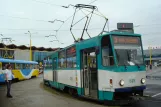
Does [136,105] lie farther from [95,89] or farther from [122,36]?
[122,36]

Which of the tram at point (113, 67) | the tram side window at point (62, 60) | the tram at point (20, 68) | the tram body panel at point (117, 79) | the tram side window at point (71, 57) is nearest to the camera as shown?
the tram body panel at point (117, 79)

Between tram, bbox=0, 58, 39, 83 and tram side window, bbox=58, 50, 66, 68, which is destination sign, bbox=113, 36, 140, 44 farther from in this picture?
tram, bbox=0, 58, 39, 83

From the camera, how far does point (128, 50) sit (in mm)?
11562

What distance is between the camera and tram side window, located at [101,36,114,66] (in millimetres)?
11469

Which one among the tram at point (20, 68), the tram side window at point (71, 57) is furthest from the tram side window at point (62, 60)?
the tram at point (20, 68)

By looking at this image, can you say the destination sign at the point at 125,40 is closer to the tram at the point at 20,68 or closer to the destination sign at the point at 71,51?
the destination sign at the point at 71,51

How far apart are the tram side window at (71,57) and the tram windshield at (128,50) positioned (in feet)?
12.4

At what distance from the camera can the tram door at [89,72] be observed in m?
12.7

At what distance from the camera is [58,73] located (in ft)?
60.9

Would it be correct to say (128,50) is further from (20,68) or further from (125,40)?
(20,68)

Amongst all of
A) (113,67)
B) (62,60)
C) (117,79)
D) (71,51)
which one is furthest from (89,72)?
(62,60)

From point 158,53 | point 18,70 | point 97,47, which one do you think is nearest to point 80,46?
point 97,47

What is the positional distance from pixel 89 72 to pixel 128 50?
2.47 meters

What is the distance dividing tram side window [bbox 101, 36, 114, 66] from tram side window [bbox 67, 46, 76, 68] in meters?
3.21
